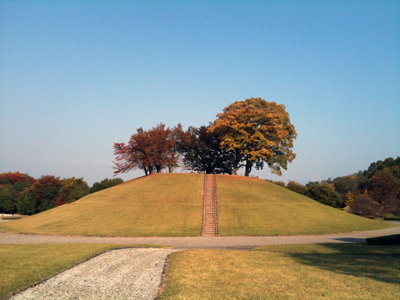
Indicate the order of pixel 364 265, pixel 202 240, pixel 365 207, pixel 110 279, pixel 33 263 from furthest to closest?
pixel 365 207
pixel 202 240
pixel 33 263
pixel 364 265
pixel 110 279

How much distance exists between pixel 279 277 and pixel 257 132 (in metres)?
45.0

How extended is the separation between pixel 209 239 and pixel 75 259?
1584 centimetres

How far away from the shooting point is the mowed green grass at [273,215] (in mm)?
33969

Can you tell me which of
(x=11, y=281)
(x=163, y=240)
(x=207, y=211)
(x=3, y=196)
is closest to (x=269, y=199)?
(x=207, y=211)

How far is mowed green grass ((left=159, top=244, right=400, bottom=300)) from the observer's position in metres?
10.4

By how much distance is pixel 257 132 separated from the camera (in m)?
55.8

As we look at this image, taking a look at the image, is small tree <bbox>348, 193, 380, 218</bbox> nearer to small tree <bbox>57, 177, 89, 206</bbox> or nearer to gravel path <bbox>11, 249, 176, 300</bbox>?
gravel path <bbox>11, 249, 176, 300</bbox>

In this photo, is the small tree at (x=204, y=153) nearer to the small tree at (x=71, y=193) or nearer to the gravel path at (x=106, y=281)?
the small tree at (x=71, y=193)

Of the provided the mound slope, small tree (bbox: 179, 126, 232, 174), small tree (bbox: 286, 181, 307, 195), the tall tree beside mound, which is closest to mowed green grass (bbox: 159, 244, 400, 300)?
the mound slope

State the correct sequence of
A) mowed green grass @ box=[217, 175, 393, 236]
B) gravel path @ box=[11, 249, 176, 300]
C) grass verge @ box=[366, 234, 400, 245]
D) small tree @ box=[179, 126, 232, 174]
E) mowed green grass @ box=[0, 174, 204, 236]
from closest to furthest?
gravel path @ box=[11, 249, 176, 300], grass verge @ box=[366, 234, 400, 245], mowed green grass @ box=[0, 174, 204, 236], mowed green grass @ box=[217, 175, 393, 236], small tree @ box=[179, 126, 232, 174]

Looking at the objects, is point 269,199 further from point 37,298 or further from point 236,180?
point 37,298

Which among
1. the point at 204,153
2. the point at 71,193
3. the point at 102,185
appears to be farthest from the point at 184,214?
the point at 71,193

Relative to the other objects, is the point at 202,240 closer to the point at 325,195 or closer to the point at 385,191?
the point at 325,195

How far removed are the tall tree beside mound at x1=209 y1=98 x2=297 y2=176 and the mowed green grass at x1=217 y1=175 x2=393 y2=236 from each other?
9054 mm
